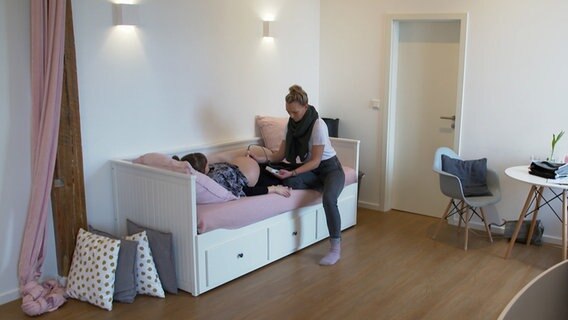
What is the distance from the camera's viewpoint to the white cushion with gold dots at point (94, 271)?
11.6 ft

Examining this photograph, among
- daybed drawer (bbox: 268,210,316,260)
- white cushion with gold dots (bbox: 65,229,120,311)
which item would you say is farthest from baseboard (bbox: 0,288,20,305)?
daybed drawer (bbox: 268,210,316,260)

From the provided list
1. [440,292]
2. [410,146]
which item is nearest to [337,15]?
[410,146]

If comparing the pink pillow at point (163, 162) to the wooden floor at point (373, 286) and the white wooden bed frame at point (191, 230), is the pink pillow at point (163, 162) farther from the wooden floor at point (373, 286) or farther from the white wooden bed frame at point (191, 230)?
the wooden floor at point (373, 286)

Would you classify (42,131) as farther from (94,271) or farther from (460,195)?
(460,195)

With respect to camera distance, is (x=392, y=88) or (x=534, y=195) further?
(x=392, y=88)

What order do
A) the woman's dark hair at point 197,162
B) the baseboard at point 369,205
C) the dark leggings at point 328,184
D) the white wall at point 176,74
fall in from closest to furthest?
the white wall at point 176,74, the woman's dark hair at point 197,162, the dark leggings at point 328,184, the baseboard at point 369,205

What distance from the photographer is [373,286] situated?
3932 mm

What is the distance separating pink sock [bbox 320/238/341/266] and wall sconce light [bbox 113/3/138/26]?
221 cm

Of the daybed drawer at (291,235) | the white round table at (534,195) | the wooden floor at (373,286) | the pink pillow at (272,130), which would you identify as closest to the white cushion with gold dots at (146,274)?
the wooden floor at (373,286)

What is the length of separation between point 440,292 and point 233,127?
88.9 inches

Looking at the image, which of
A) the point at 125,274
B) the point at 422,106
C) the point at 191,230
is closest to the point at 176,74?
the point at 191,230

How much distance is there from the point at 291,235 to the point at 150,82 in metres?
1.60

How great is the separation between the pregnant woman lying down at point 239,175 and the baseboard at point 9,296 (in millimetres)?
1354

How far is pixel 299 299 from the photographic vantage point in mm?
3723
